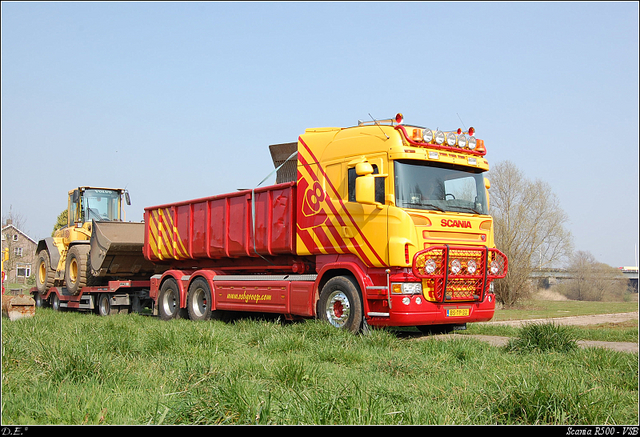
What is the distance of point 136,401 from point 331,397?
1.41m

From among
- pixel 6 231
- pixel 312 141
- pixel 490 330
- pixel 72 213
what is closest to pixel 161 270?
pixel 72 213

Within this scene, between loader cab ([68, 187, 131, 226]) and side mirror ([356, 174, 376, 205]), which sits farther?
loader cab ([68, 187, 131, 226])

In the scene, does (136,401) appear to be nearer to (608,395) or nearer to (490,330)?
(608,395)

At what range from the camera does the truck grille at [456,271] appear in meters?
8.98

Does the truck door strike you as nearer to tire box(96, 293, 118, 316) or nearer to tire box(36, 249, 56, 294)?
tire box(96, 293, 118, 316)

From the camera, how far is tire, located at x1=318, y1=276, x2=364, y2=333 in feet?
30.5

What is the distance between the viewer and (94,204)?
18.9 m

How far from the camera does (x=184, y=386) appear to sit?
4.62 meters

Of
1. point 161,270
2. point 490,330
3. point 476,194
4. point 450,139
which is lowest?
point 490,330

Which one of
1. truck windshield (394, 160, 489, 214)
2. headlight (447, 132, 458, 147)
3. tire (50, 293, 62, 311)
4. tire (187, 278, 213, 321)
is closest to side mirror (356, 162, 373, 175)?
truck windshield (394, 160, 489, 214)

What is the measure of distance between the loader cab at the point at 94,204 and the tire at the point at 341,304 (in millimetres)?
10997

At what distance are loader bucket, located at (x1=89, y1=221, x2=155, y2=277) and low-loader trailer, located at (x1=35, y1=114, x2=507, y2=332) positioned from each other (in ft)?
17.6

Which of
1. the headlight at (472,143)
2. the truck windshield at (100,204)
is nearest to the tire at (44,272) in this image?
the truck windshield at (100,204)

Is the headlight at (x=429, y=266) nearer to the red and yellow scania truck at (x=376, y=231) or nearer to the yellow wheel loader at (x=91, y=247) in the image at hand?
the red and yellow scania truck at (x=376, y=231)
